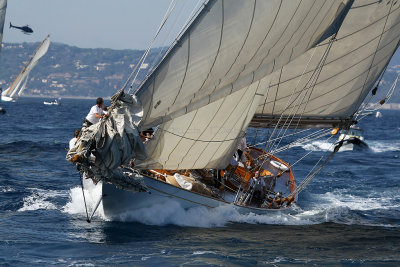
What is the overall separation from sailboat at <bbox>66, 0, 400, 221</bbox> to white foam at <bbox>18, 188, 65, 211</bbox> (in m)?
2.84

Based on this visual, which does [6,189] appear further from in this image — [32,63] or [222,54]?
[32,63]

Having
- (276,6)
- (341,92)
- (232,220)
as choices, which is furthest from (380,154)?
(276,6)

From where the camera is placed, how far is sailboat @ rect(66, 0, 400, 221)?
1708 centimetres

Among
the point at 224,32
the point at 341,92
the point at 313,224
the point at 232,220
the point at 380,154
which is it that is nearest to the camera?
the point at 224,32

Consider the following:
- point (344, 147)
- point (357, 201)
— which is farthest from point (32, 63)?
point (357, 201)

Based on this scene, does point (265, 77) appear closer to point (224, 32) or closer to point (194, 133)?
point (194, 133)

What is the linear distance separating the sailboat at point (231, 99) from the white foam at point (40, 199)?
9.33 ft

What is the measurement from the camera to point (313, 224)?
23422 millimetres

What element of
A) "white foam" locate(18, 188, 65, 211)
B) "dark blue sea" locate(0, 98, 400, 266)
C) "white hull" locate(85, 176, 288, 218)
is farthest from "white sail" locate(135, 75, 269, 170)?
"white foam" locate(18, 188, 65, 211)

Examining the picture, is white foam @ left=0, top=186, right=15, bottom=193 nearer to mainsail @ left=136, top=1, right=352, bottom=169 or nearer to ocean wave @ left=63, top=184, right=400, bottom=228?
ocean wave @ left=63, top=184, right=400, bottom=228

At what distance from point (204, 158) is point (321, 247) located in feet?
13.5

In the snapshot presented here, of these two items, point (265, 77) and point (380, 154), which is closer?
point (265, 77)

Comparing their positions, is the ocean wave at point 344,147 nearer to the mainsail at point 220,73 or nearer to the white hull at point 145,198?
the mainsail at point 220,73

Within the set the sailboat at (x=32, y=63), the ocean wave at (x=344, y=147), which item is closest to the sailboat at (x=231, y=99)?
the ocean wave at (x=344, y=147)
